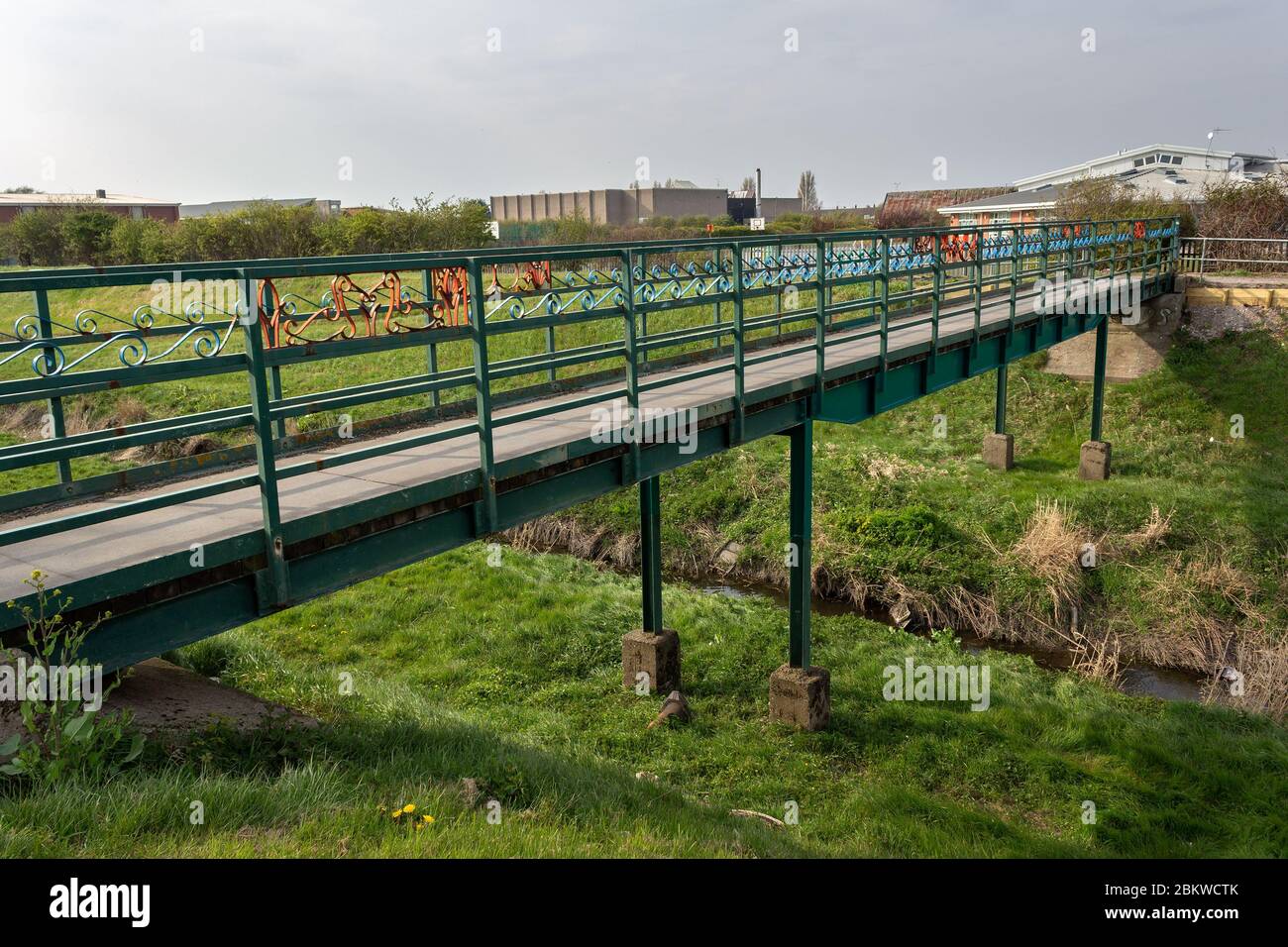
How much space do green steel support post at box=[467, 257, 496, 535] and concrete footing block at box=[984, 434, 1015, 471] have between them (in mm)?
15337

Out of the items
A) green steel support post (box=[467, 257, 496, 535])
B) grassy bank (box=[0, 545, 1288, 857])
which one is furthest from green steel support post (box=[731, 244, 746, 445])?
grassy bank (box=[0, 545, 1288, 857])

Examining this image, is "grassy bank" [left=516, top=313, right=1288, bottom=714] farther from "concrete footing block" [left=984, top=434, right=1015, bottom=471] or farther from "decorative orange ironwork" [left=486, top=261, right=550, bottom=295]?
"decorative orange ironwork" [left=486, top=261, right=550, bottom=295]

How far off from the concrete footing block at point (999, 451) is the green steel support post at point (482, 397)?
15337 millimetres

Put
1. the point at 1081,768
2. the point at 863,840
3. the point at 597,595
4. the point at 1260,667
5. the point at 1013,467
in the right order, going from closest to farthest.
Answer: the point at 863,840, the point at 1081,768, the point at 1260,667, the point at 597,595, the point at 1013,467

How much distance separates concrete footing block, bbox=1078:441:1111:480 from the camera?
18.7 metres

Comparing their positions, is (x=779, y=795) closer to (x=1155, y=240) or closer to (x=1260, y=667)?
(x=1260, y=667)

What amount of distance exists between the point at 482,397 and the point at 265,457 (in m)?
1.44

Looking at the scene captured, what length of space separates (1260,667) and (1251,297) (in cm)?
1308

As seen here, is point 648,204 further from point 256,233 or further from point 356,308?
point 356,308

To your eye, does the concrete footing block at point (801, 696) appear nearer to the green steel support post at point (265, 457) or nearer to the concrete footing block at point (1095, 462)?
the green steel support post at point (265, 457)

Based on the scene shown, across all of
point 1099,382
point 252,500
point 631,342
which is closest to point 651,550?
point 631,342

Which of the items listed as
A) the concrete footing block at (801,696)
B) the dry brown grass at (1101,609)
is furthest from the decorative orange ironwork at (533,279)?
the dry brown grass at (1101,609)

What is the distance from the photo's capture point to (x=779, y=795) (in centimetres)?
A: 894
